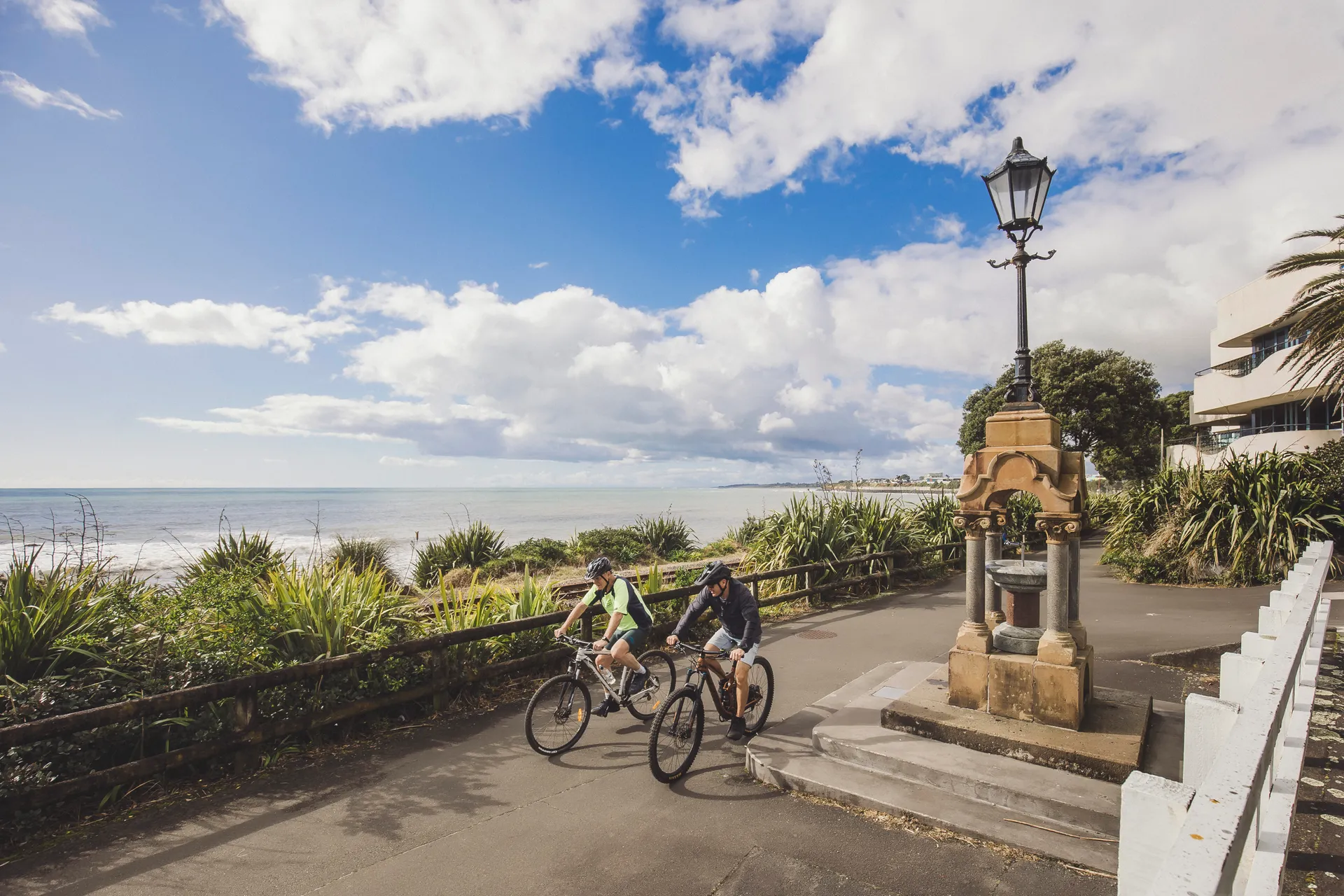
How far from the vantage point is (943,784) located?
14.8 ft

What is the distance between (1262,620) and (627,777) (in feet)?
13.6

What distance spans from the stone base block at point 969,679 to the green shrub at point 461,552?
495 inches

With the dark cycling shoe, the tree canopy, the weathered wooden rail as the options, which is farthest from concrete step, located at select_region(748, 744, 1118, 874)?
the tree canopy

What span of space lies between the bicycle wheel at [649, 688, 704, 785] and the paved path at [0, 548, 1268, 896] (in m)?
0.13

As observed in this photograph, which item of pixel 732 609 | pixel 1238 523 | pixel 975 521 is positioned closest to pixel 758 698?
pixel 732 609

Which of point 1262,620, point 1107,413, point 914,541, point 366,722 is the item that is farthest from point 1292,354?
point 1107,413

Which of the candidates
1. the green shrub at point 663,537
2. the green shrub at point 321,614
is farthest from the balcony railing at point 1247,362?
the green shrub at point 321,614

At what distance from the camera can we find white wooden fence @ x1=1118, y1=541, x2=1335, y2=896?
110 centimetres

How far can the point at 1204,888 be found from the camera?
0.98 metres

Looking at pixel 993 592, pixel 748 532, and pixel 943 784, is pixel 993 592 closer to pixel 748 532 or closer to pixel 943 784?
pixel 943 784

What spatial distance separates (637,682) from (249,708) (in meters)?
3.06

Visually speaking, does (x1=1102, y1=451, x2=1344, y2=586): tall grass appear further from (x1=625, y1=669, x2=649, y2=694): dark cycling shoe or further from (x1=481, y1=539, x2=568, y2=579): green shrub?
(x1=481, y1=539, x2=568, y2=579): green shrub

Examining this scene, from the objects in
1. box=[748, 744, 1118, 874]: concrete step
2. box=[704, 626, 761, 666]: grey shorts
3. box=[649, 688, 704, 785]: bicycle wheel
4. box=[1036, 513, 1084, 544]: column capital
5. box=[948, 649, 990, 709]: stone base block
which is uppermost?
box=[1036, 513, 1084, 544]: column capital

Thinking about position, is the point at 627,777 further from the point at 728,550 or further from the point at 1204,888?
the point at 728,550
